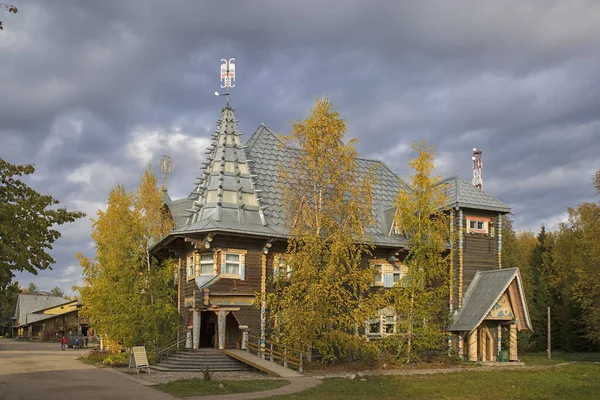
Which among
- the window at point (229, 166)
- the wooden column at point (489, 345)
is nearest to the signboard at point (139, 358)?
the window at point (229, 166)

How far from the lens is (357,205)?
2762 cm

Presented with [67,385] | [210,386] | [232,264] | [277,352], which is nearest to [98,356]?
[232,264]

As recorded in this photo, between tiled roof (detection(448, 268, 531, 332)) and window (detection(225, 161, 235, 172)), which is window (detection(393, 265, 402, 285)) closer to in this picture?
tiled roof (detection(448, 268, 531, 332))

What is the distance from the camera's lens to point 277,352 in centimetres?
2616

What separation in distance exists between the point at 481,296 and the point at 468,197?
17.3 ft

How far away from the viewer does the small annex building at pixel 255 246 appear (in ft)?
91.5

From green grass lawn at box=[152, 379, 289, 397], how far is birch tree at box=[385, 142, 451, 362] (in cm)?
871

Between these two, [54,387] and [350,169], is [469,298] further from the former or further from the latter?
[54,387]

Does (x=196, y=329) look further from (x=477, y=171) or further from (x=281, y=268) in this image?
(x=477, y=171)

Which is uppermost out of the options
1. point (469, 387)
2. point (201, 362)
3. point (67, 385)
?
point (201, 362)

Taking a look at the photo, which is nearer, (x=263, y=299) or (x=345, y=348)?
(x=345, y=348)

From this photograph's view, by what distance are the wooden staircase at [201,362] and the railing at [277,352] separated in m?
1.12

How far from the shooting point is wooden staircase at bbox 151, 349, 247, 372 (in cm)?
2599

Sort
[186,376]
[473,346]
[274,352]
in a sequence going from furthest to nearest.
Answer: [473,346] < [274,352] < [186,376]
